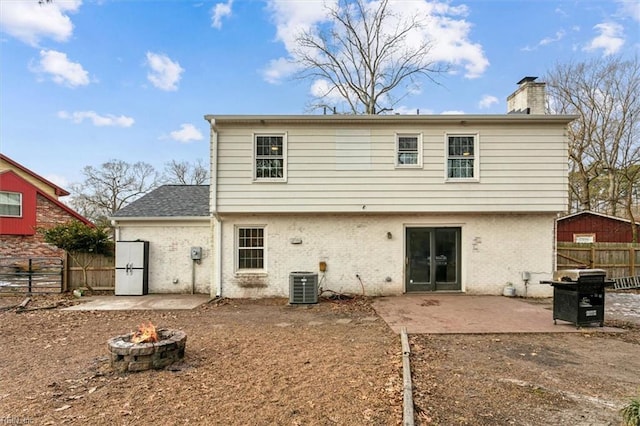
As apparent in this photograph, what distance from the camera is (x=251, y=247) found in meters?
10.3

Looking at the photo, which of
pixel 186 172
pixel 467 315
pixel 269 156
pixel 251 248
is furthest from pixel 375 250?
pixel 186 172

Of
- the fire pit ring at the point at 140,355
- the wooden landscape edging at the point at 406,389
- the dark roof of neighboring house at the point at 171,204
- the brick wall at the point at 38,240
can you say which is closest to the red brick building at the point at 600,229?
the wooden landscape edging at the point at 406,389

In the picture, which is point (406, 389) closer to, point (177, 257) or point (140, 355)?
point (140, 355)

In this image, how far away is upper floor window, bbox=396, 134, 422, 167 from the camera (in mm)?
10070

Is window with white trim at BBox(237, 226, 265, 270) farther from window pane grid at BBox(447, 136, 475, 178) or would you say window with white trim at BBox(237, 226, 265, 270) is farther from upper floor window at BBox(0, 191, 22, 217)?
A: upper floor window at BBox(0, 191, 22, 217)

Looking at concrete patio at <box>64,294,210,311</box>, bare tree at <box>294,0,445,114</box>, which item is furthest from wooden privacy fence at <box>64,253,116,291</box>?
bare tree at <box>294,0,445,114</box>

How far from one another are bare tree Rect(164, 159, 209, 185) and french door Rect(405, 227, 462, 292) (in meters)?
27.9

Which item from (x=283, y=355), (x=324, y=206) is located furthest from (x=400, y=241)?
(x=283, y=355)

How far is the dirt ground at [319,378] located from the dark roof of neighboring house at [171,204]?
4.65 metres

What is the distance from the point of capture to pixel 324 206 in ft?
32.4

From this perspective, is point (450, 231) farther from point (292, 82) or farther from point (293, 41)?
point (293, 41)

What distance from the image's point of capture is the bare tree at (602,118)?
2166 centimetres

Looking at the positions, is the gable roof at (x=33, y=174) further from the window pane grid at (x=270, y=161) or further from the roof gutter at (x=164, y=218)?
the window pane grid at (x=270, y=161)

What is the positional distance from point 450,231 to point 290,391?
7894 millimetres
